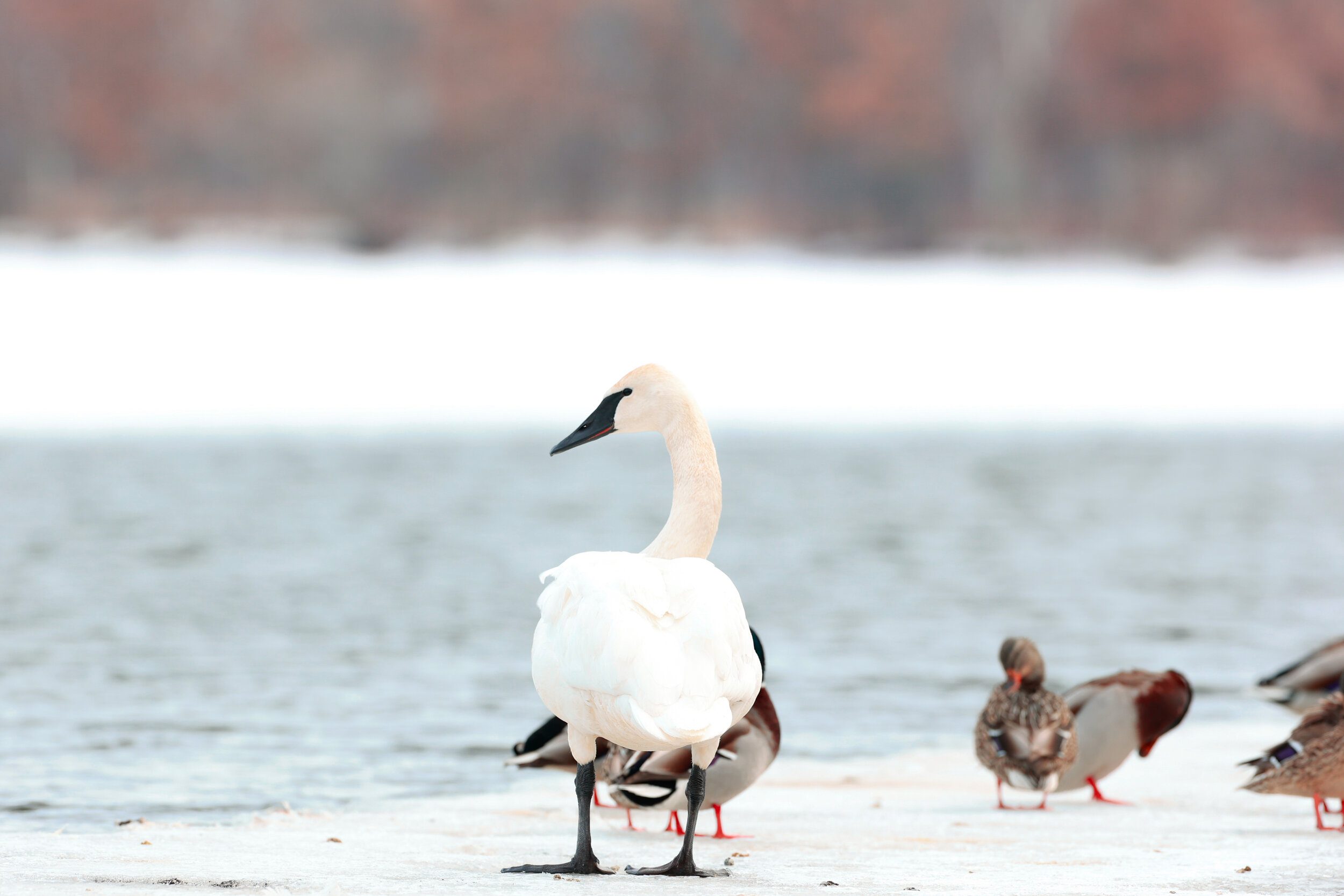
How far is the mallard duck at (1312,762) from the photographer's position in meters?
5.64

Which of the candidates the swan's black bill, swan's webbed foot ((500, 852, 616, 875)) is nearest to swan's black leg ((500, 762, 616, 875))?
swan's webbed foot ((500, 852, 616, 875))

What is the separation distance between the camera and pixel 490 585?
39.5 feet

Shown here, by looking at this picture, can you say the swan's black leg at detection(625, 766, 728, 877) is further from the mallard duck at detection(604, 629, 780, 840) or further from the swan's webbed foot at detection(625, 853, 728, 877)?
the mallard duck at detection(604, 629, 780, 840)

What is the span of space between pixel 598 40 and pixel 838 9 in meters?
5.00

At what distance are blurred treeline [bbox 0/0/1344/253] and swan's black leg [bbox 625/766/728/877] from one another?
2906 cm

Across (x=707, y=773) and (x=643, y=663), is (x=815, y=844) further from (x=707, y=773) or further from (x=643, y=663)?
(x=643, y=663)

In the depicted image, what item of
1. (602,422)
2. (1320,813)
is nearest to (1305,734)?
(1320,813)

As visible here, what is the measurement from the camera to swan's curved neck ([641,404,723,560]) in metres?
5.21

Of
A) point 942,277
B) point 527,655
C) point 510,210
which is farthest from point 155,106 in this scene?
point 527,655

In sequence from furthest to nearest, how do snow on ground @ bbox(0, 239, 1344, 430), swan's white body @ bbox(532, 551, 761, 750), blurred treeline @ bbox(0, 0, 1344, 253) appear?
blurred treeline @ bbox(0, 0, 1344, 253) → snow on ground @ bbox(0, 239, 1344, 430) → swan's white body @ bbox(532, 551, 761, 750)

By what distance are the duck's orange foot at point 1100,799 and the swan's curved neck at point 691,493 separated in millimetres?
1940

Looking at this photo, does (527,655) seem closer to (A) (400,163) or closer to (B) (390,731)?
(B) (390,731)

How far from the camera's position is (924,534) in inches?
583

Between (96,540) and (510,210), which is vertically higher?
(510,210)
